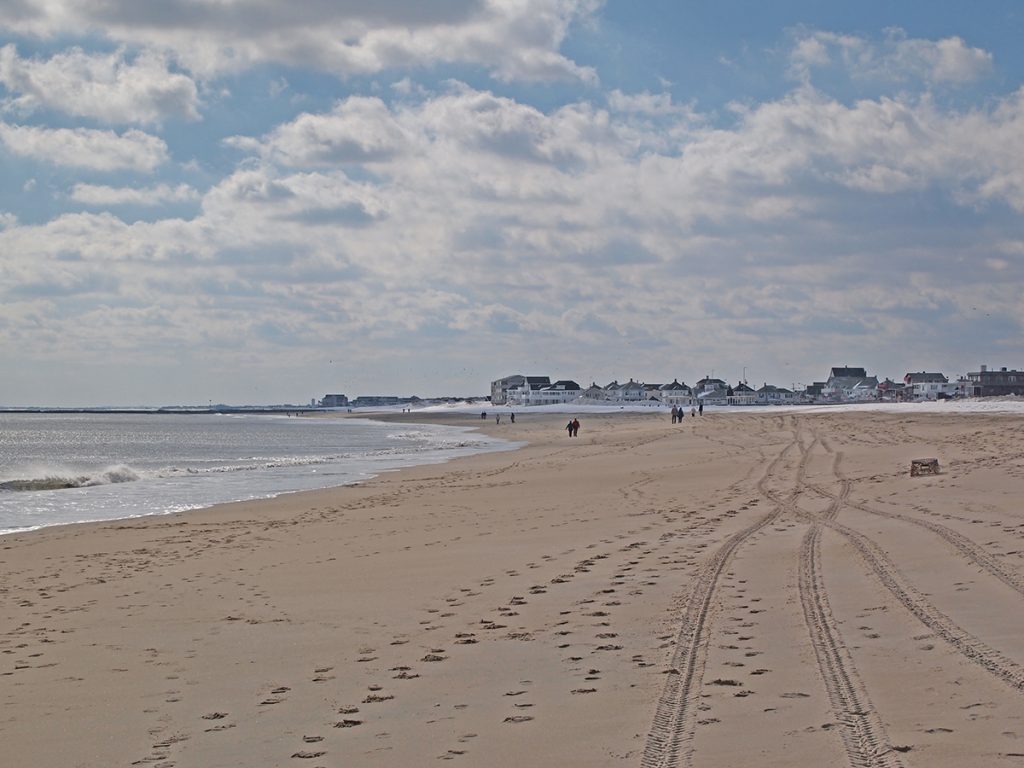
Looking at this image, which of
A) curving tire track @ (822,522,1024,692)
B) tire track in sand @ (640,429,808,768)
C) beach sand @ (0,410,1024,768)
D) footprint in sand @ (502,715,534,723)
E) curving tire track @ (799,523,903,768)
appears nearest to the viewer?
curving tire track @ (799,523,903,768)

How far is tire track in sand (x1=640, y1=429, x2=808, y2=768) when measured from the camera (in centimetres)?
514

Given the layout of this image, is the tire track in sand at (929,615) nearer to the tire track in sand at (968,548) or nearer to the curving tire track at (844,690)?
the curving tire track at (844,690)

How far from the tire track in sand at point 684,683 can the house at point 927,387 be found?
170m

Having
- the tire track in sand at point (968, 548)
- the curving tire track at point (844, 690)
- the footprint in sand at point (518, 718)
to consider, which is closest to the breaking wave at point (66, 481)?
the tire track in sand at point (968, 548)

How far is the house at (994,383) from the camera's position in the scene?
505 ft

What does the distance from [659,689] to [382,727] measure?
5.75ft

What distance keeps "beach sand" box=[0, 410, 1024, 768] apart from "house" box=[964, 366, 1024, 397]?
15144cm

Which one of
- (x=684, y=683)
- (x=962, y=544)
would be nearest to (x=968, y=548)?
(x=962, y=544)

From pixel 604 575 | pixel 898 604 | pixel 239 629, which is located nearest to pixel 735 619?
pixel 898 604

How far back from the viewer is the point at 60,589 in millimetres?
11898

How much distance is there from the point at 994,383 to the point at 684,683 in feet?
552

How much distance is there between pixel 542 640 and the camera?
7.98m

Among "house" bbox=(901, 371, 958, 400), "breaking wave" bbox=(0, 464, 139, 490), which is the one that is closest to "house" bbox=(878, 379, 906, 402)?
"house" bbox=(901, 371, 958, 400)

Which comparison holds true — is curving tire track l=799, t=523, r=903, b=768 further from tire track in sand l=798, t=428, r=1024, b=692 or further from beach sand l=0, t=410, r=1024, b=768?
tire track in sand l=798, t=428, r=1024, b=692
